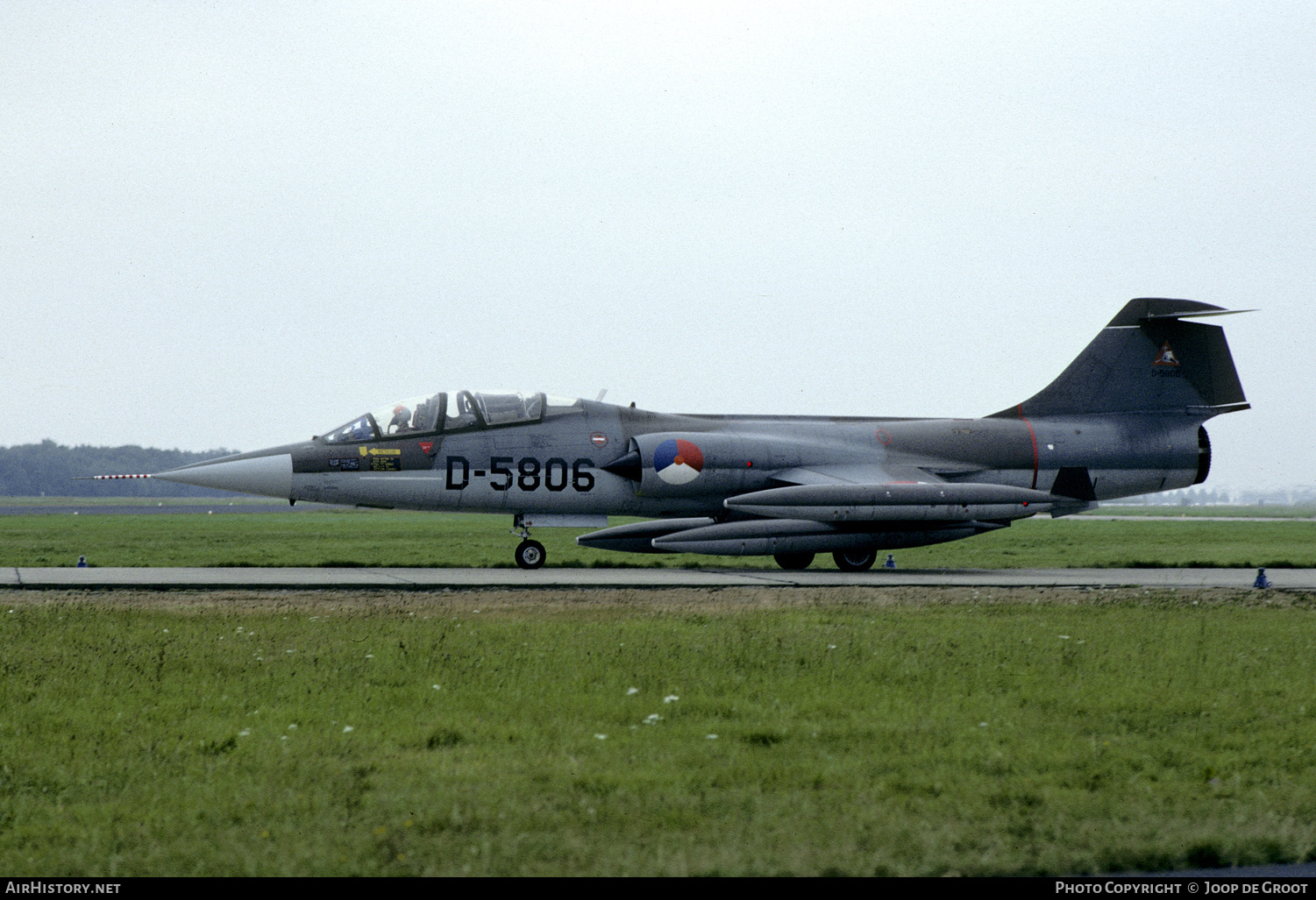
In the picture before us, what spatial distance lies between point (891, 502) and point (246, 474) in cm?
1146

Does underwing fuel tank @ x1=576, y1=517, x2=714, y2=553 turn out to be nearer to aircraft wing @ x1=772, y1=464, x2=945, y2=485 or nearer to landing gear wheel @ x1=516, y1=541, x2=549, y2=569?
landing gear wheel @ x1=516, y1=541, x2=549, y2=569

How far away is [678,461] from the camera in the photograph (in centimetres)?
2150

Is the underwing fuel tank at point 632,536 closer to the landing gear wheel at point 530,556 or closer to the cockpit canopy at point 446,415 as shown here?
the landing gear wheel at point 530,556

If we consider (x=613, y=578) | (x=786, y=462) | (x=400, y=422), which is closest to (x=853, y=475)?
(x=786, y=462)

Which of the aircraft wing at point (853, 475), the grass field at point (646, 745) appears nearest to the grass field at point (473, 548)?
the aircraft wing at point (853, 475)

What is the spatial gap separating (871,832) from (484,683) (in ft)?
14.1

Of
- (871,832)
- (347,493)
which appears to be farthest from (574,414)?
(871,832)

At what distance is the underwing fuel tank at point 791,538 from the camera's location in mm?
19484

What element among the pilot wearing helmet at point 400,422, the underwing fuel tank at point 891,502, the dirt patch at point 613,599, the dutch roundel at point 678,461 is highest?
the pilot wearing helmet at point 400,422

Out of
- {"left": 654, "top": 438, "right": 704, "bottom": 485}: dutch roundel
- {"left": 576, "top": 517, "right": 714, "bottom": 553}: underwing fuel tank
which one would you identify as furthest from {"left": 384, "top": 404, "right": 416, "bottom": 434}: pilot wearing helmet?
{"left": 654, "top": 438, "right": 704, "bottom": 485}: dutch roundel

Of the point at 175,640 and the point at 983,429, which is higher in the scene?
the point at 983,429

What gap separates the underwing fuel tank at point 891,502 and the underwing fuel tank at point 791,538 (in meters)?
0.29

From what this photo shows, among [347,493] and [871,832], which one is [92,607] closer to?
[347,493]

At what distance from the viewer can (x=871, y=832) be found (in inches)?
206
